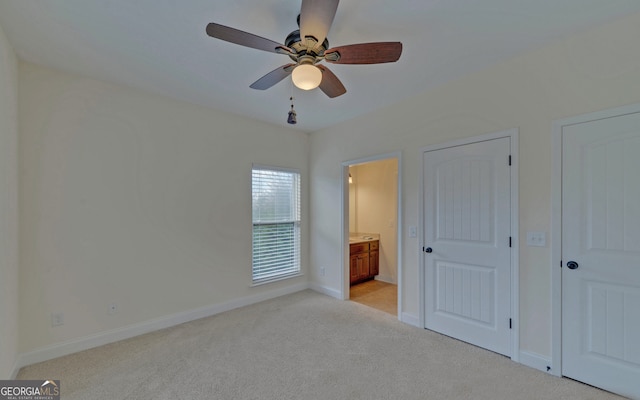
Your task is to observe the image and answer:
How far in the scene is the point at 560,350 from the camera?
91.1 inches

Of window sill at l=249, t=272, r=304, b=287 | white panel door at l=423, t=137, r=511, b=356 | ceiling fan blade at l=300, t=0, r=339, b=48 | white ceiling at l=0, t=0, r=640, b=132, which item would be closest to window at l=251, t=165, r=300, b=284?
window sill at l=249, t=272, r=304, b=287

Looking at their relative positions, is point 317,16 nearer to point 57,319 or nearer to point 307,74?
point 307,74

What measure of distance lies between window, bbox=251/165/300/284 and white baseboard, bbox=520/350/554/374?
311 cm

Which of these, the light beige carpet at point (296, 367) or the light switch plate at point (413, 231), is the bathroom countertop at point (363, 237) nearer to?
the light switch plate at point (413, 231)

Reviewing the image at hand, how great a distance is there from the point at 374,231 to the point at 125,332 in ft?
13.9

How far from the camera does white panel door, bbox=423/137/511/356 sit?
2.67 meters

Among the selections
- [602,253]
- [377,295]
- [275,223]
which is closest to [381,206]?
[377,295]

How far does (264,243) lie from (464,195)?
2.83m

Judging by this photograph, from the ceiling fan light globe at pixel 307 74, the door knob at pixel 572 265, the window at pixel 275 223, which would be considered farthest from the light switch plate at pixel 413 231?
the ceiling fan light globe at pixel 307 74

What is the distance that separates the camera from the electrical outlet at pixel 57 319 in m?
2.62

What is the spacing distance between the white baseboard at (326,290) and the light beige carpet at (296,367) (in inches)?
38.0

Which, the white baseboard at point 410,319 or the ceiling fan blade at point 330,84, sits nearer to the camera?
the ceiling fan blade at point 330,84

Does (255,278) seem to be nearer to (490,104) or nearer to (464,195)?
(464,195)

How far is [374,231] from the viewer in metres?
5.62
